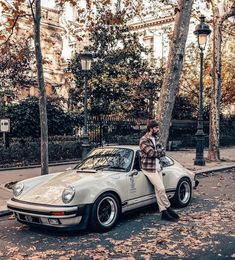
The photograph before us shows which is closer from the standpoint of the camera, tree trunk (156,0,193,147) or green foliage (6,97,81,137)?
tree trunk (156,0,193,147)

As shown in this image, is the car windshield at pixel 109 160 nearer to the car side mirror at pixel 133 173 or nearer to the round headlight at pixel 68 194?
the car side mirror at pixel 133 173

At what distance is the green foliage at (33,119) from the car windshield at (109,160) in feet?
29.1

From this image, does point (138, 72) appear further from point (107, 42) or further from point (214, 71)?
point (214, 71)

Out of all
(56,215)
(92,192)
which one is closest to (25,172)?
(92,192)

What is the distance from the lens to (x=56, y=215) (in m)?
5.92

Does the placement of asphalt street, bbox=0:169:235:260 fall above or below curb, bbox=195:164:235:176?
above

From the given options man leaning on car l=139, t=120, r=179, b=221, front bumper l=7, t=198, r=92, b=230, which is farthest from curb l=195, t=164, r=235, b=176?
front bumper l=7, t=198, r=92, b=230

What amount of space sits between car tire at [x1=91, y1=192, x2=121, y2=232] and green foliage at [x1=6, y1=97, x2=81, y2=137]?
10145 millimetres

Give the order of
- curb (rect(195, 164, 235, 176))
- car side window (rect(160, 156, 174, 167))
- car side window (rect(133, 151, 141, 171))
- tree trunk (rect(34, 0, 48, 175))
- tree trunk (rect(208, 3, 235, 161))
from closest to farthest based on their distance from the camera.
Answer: car side window (rect(133, 151, 141, 171))
car side window (rect(160, 156, 174, 167))
tree trunk (rect(34, 0, 48, 175))
curb (rect(195, 164, 235, 176))
tree trunk (rect(208, 3, 235, 161))

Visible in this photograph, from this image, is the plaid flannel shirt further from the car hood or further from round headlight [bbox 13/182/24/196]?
round headlight [bbox 13/182/24/196]

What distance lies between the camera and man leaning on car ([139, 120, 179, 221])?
23.4ft

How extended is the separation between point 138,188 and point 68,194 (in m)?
1.57

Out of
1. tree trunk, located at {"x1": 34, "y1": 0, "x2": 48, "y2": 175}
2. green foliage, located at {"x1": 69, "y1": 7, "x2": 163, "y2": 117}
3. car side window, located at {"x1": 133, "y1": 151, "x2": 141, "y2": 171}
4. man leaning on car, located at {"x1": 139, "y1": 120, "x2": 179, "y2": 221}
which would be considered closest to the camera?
man leaning on car, located at {"x1": 139, "y1": 120, "x2": 179, "y2": 221}

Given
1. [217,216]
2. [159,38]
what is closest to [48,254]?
[217,216]
